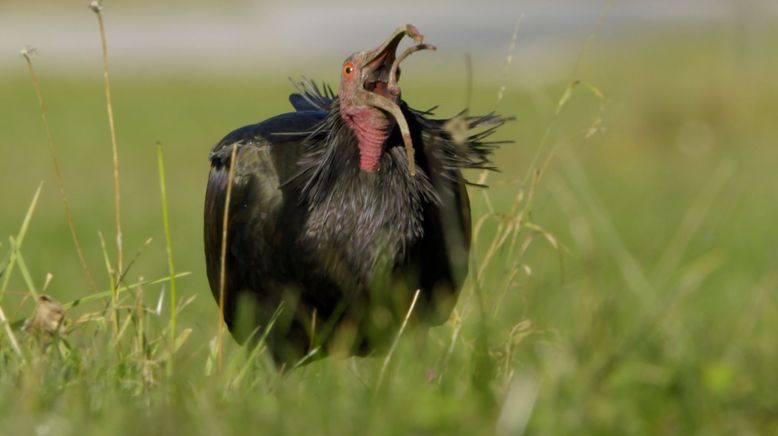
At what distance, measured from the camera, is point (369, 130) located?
4.62 metres

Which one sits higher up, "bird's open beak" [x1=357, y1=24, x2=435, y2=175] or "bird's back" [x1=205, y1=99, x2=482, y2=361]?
"bird's open beak" [x1=357, y1=24, x2=435, y2=175]

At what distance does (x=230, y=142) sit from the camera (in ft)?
16.5

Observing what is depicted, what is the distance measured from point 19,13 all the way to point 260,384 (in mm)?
36220

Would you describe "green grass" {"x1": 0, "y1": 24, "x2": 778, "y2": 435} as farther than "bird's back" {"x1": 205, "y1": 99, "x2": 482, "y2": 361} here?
No

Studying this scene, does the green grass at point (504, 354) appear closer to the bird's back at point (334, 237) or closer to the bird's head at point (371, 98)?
the bird's back at point (334, 237)

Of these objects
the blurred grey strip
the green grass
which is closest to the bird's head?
the green grass

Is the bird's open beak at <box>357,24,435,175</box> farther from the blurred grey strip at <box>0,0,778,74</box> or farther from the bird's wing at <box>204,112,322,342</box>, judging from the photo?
the blurred grey strip at <box>0,0,778,74</box>

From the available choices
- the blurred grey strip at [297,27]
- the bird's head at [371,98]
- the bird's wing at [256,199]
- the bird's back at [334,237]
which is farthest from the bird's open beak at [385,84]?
the blurred grey strip at [297,27]

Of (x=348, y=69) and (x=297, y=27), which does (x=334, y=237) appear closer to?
(x=348, y=69)

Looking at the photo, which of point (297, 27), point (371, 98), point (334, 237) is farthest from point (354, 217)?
point (297, 27)

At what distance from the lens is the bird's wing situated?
4754 mm

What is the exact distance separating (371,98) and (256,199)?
542mm

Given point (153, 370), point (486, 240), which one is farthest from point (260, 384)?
point (486, 240)

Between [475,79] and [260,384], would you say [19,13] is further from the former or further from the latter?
[260,384]
